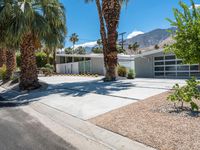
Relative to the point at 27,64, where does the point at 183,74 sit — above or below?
below

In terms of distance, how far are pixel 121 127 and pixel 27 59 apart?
1199cm

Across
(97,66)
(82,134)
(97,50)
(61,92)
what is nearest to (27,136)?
(82,134)

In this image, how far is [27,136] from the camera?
604 centimetres

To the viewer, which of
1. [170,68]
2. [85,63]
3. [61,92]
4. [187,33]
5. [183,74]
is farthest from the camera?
[85,63]

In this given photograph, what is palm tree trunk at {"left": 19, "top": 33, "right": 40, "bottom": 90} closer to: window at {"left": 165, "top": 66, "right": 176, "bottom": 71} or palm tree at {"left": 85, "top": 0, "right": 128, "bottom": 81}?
palm tree at {"left": 85, "top": 0, "right": 128, "bottom": 81}

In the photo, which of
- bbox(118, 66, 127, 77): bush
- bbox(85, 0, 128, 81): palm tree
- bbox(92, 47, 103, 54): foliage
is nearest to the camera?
bbox(85, 0, 128, 81): palm tree

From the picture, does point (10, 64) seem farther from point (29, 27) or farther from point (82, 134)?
point (82, 134)

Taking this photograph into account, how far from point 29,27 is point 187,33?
1105 cm

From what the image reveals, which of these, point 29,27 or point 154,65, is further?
point 154,65

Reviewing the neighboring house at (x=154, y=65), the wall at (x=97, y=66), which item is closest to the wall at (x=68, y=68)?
the neighboring house at (x=154, y=65)

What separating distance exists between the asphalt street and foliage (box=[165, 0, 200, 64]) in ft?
15.3

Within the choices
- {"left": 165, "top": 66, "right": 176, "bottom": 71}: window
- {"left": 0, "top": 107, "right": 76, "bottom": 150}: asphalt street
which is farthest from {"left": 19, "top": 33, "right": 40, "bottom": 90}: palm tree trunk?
{"left": 165, "top": 66, "right": 176, "bottom": 71}: window

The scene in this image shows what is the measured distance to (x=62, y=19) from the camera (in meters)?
16.8

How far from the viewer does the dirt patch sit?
499 centimetres
